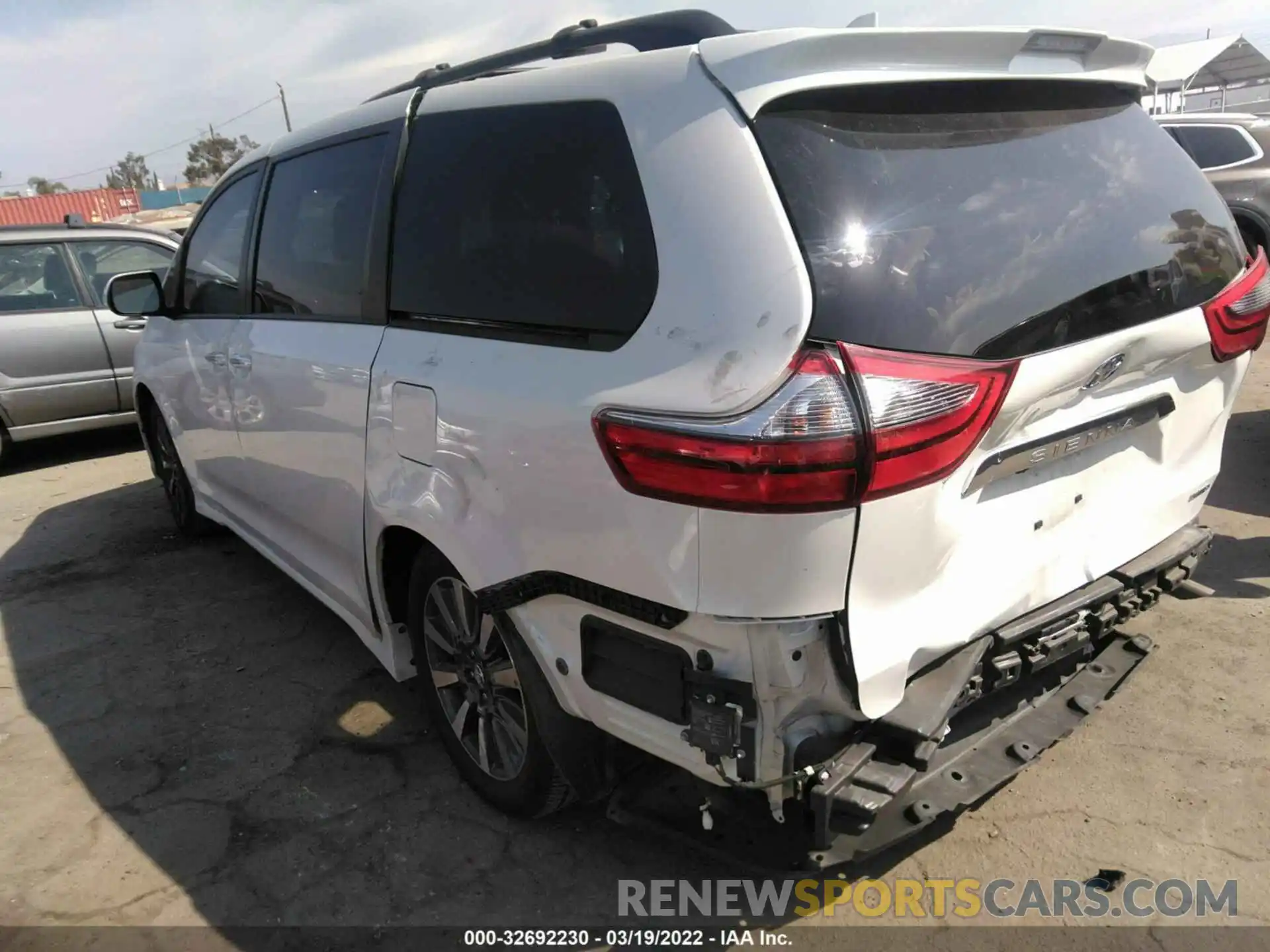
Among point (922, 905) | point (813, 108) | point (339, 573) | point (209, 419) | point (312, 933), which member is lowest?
point (922, 905)

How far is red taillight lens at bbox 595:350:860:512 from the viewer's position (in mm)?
1637

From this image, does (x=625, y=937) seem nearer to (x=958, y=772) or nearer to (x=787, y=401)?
(x=958, y=772)

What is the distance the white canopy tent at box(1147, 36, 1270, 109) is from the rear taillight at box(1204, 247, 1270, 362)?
24.8 meters

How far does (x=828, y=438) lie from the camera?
1.63 m

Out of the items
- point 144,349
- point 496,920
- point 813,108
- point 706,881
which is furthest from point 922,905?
point 144,349

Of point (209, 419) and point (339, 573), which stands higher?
point (209, 419)

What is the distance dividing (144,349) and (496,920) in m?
3.82

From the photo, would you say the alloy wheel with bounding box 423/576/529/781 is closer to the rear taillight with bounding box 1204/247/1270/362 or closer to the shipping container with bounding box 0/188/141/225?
the rear taillight with bounding box 1204/247/1270/362

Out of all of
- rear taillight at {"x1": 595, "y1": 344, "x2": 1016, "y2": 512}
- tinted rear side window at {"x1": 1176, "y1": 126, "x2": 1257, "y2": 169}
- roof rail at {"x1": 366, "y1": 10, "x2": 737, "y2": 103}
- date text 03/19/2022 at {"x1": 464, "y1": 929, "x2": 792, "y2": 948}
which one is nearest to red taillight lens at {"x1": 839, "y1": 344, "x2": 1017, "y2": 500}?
rear taillight at {"x1": 595, "y1": 344, "x2": 1016, "y2": 512}

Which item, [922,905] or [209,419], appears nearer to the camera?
[922,905]

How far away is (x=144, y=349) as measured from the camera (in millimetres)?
4879

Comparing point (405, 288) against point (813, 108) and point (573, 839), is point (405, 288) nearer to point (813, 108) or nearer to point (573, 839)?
point (813, 108)

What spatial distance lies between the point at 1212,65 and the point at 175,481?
3704 cm

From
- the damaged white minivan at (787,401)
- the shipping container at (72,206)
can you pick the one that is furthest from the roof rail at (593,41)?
the shipping container at (72,206)
